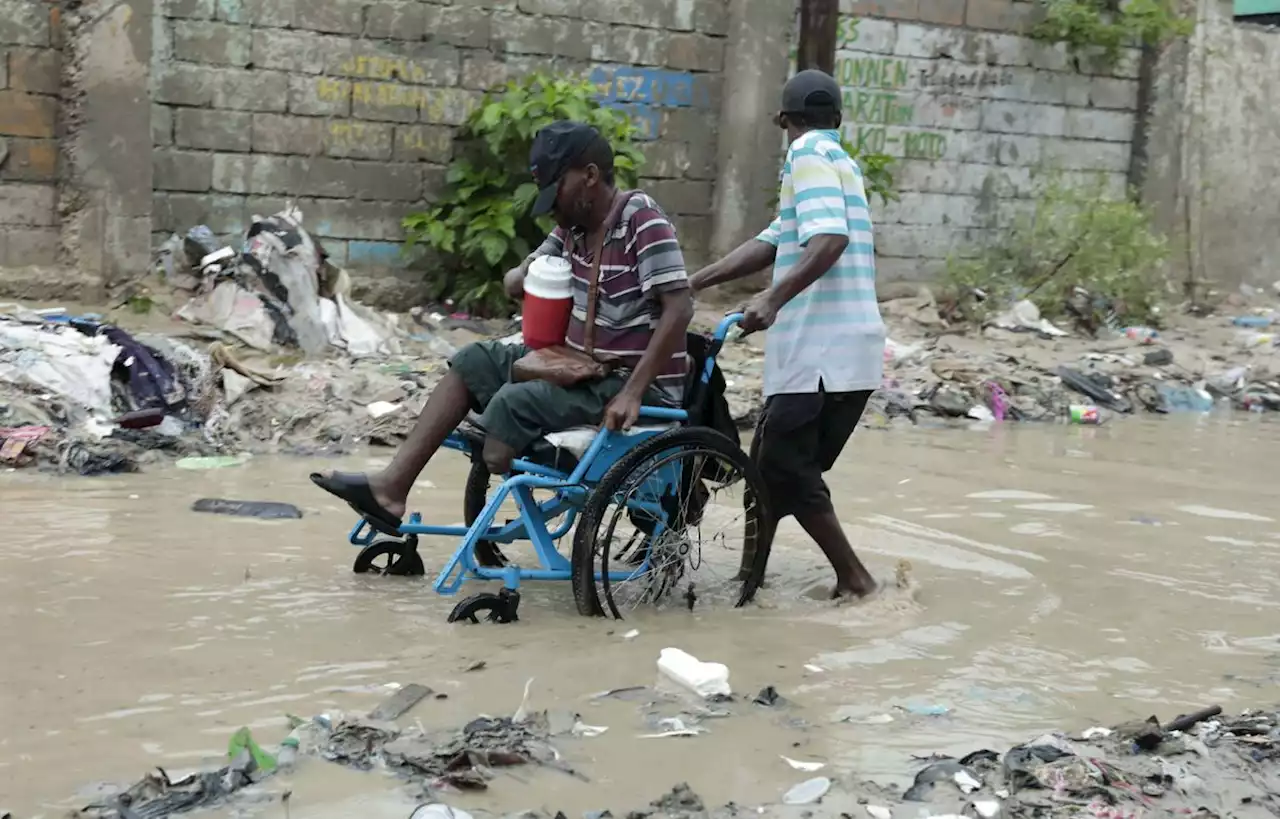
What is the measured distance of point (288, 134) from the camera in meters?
9.63

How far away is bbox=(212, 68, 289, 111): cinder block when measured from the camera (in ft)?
30.9

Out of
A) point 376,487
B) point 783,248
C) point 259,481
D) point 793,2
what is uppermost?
point 793,2

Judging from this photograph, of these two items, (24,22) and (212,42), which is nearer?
(24,22)

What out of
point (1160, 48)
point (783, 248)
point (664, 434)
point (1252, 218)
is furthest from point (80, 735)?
point (1252, 218)

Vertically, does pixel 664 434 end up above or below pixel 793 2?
below

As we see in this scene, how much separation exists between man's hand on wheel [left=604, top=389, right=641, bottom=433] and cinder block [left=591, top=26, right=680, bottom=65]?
6567 mm

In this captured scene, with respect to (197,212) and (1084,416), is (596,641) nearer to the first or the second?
Answer: (1084,416)

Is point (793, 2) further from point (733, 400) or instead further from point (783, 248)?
point (783, 248)

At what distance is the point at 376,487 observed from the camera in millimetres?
4555

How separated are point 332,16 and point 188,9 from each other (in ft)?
3.05

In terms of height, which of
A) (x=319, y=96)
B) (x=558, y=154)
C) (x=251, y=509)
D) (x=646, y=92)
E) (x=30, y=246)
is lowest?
(x=251, y=509)

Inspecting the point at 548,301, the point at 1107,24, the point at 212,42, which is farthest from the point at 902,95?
the point at 548,301

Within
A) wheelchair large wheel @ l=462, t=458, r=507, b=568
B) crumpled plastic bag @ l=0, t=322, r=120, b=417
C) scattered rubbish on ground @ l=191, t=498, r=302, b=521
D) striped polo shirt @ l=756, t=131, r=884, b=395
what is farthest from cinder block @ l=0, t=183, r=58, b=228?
striped polo shirt @ l=756, t=131, r=884, b=395

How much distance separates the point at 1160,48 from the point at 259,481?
9646mm
